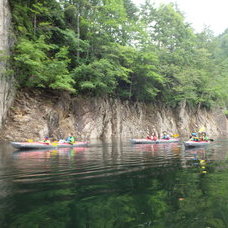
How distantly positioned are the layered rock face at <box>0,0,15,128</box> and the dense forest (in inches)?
33.2

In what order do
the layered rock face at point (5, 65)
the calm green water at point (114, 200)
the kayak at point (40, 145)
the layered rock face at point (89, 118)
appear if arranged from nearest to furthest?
the calm green water at point (114, 200) → the kayak at point (40, 145) → the layered rock face at point (5, 65) → the layered rock face at point (89, 118)

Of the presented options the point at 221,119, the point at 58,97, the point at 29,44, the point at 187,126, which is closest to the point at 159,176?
the point at 29,44

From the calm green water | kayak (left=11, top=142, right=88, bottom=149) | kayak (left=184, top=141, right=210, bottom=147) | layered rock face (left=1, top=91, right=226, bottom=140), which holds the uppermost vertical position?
layered rock face (left=1, top=91, right=226, bottom=140)

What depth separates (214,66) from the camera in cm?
4294

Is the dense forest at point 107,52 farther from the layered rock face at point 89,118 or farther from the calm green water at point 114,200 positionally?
the calm green water at point 114,200

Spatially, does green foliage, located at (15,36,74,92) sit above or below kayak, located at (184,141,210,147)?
above

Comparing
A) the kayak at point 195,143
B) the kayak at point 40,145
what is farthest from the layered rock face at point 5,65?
the kayak at point 195,143

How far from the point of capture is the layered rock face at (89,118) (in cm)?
2131

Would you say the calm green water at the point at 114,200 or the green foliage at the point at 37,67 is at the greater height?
the green foliage at the point at 37,67

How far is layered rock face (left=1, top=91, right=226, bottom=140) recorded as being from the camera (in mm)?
21312

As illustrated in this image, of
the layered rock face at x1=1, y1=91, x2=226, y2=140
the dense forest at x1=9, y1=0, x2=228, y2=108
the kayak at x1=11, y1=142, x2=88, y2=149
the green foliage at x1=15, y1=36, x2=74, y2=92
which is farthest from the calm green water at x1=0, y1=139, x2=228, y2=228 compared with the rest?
the dense forest at x1=9, y1=0, x2=228, y2=108

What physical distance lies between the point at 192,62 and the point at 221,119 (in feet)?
59.9

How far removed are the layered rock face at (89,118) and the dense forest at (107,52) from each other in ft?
4.76

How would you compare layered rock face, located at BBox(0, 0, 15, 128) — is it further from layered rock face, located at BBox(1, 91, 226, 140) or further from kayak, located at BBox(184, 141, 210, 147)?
kayak, located at BBox(184, 141, 210, 147)
